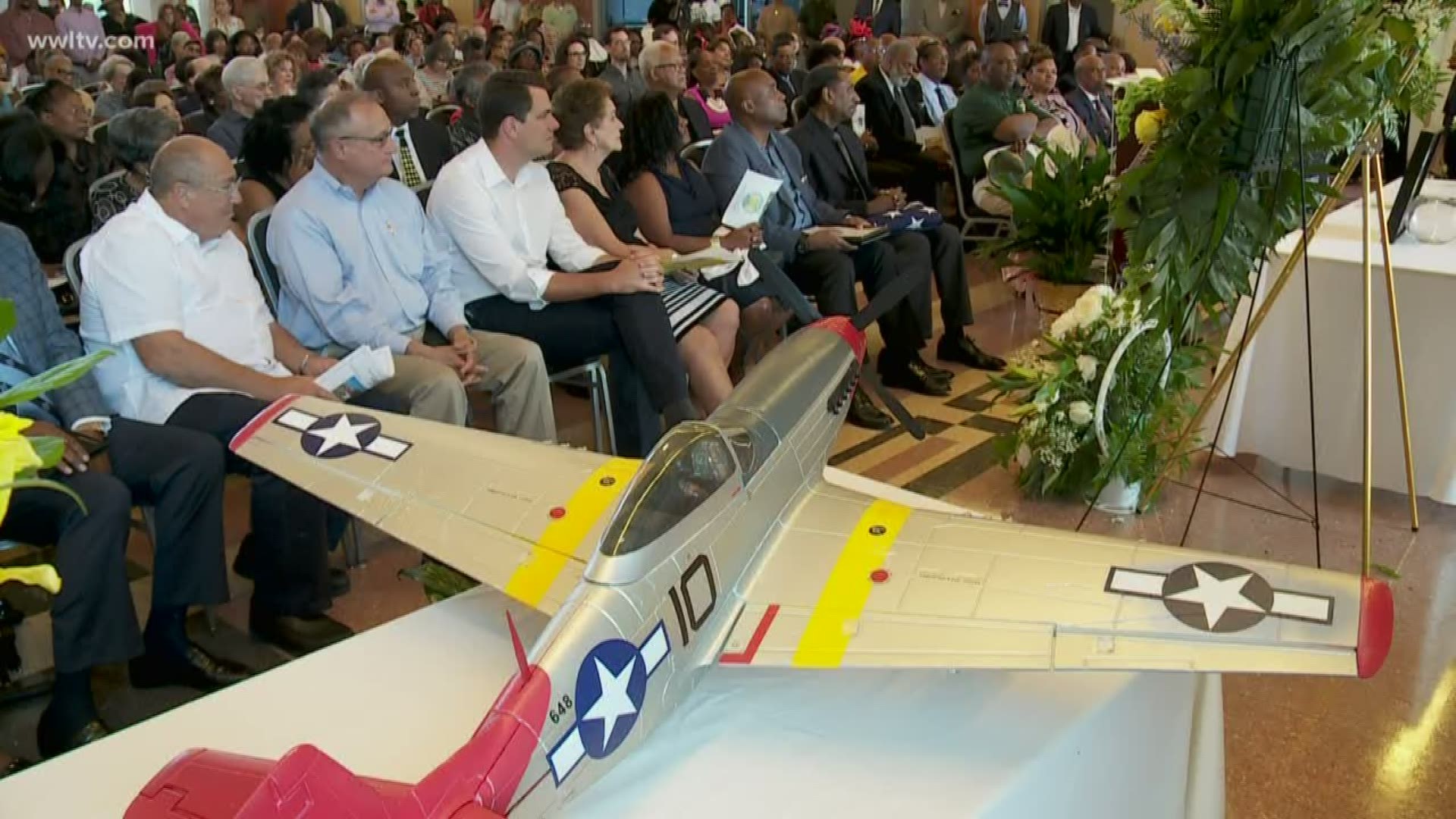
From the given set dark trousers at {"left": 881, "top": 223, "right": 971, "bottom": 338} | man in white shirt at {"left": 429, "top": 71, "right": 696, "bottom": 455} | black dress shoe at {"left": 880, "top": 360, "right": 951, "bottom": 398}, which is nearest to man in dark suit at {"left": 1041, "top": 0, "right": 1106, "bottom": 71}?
dark trousers at {"left": 881, "top": 223, "right": 971, "bottom": 338}

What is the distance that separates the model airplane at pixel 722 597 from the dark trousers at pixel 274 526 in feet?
2.30

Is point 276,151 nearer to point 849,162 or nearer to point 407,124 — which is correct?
point 407,124

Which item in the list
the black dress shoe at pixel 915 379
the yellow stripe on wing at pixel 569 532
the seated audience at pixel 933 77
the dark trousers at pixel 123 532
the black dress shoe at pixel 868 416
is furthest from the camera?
the seated audience at pixel 933 77

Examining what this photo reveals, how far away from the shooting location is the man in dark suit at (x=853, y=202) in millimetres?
4746

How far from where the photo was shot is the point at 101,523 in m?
2.25

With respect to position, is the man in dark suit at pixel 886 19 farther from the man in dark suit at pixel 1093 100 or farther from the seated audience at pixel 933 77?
the man in dark suit at pixel 1093 100


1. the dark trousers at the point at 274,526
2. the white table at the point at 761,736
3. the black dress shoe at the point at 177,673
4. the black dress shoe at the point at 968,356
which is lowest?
the black dress shoe at the point at 968,356

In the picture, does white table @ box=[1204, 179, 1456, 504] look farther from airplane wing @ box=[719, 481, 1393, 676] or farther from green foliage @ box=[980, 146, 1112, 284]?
airplane wing @ box=[719, 481, 1393, 676]

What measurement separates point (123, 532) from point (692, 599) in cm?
136

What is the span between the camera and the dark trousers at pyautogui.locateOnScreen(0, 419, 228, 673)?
2.23m

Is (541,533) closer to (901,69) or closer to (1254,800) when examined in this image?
(1254,800)

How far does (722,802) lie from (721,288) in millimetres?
2755

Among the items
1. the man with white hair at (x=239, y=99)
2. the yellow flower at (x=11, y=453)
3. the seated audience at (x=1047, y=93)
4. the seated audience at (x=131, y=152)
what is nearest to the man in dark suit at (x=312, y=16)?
the man with white hair at (x=239, y=99)

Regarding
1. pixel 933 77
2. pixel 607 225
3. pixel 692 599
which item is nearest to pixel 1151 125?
pixel 607 225
